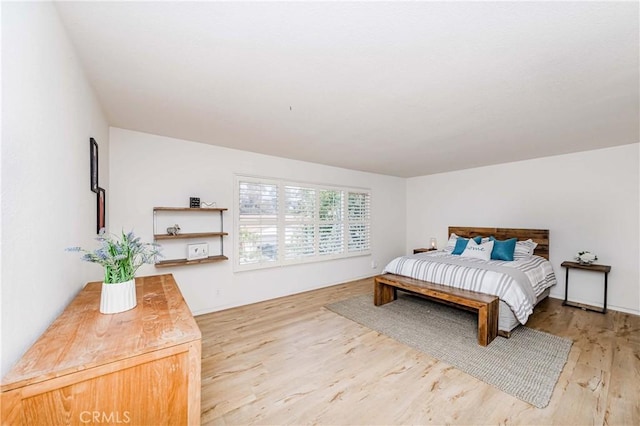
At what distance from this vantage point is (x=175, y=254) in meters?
3.37

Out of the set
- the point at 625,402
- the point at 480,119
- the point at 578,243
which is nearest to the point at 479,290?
the point at 625,402

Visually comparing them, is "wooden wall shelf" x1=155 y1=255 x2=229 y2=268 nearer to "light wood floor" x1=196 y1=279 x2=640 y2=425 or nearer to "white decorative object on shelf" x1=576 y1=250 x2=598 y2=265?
"light wood floor" x1=196 y1=279 x2=640 y2=425

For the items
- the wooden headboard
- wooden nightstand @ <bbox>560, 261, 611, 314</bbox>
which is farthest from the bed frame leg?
wooden nightstand @ <bbox>560, 261, 611, 314</bbox>

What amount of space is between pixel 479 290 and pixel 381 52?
2.90m

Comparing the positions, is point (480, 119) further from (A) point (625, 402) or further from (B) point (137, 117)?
(B) point (137, 117)

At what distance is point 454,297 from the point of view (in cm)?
305

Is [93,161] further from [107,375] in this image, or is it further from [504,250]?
[504,250]

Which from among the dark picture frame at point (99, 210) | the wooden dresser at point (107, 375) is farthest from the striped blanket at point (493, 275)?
the dark picture frame at point (99, 210)

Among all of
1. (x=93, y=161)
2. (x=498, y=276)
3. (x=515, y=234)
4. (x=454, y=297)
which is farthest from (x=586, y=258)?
(x=93, y=161)

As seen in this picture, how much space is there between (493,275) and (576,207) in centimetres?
226

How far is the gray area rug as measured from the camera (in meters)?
2.13

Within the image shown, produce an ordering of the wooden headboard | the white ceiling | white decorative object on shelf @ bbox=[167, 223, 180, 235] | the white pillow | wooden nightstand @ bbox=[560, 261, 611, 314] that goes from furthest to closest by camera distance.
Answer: the wooden headboard → the white pillow → wooden nightstand @ bbox=[560, 261, 611, 314] → white decorative object on shelf @ bbox=[167, 223, 180, 235] → the white ceiling

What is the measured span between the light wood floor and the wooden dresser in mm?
938

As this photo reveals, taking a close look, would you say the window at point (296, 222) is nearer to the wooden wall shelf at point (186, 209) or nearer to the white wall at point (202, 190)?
the white wall at point (202, 190)
